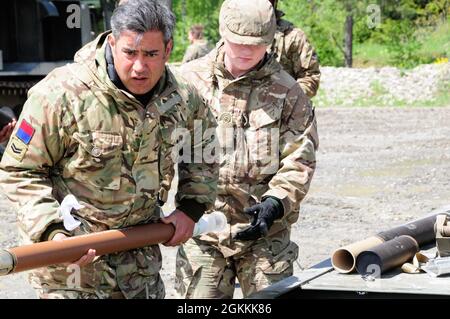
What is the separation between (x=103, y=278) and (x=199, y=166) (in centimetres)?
62

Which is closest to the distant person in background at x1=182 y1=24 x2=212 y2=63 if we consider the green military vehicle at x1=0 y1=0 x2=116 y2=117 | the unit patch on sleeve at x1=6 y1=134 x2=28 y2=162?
the green military vehicle at x1=0 y1=0 x2=116 y2=117

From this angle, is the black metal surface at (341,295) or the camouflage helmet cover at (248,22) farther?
the camouflage helmet cover at (248,22)

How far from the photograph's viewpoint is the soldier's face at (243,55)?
16.4 feet

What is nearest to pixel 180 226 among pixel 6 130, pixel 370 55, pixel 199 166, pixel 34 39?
pixel 199 166

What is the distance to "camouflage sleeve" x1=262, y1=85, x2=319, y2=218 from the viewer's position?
501cm

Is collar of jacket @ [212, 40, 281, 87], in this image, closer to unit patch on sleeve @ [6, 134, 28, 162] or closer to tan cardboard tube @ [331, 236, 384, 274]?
tan cardboard tube @ [331, 236, 384, 274]

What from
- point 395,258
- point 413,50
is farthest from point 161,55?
point 413,50

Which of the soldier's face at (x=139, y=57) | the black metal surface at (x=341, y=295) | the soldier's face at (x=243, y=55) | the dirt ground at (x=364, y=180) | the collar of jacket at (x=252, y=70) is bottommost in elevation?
the dirt ground at (x=364, y=180)

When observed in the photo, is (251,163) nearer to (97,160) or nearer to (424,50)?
(97,160)

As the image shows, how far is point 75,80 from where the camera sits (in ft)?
13.2

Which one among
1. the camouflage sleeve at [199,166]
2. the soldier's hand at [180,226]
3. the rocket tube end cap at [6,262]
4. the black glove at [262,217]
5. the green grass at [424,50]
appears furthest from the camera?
the green grass at [424,50]

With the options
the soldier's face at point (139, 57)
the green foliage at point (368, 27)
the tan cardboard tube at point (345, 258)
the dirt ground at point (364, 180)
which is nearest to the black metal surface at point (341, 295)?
the tan cardboard tube at point (345, 258)

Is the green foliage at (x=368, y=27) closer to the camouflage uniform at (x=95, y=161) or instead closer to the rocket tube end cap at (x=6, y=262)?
the camouflage uniform at (x=95, y=161)

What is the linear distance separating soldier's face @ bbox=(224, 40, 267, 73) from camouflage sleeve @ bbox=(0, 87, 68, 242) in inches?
50.2
